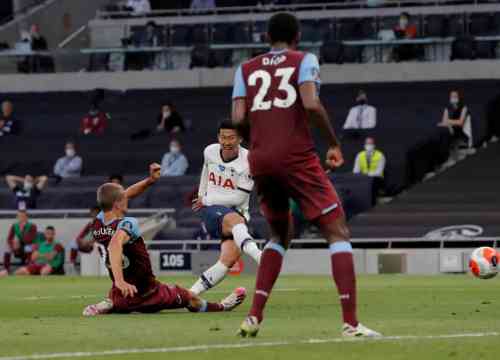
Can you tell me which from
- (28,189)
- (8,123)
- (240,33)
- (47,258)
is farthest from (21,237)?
(240,33)

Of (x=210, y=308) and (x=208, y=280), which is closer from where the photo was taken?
(x=210, y=308)

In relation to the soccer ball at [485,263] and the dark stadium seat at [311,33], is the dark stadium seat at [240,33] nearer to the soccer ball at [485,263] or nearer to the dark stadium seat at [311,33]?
the dark stadium seat at [311,33]

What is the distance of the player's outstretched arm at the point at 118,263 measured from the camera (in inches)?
495

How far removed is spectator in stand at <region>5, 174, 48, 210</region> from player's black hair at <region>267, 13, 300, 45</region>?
70.1 feet

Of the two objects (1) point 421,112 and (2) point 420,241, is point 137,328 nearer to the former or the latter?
(2) point 420,241

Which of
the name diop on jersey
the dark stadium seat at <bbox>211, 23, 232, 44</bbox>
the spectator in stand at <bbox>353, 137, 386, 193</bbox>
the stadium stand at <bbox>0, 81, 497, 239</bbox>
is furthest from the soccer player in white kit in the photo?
the dark stadium seat at <bbox>211, 23, 232, 44</bbox>

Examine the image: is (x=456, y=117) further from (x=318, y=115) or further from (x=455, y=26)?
(x=318, y=115)

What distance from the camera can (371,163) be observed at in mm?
29406

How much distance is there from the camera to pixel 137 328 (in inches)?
440

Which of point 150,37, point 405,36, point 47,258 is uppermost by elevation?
point 150,37

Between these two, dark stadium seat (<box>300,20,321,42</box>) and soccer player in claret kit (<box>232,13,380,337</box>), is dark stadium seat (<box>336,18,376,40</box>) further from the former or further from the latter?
soccer player in claret kit (<box>232,13,380,337</box>)

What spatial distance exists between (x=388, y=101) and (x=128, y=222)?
827 inches

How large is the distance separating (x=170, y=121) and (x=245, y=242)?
19383 millimetres

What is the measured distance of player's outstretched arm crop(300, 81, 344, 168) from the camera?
9672mm
